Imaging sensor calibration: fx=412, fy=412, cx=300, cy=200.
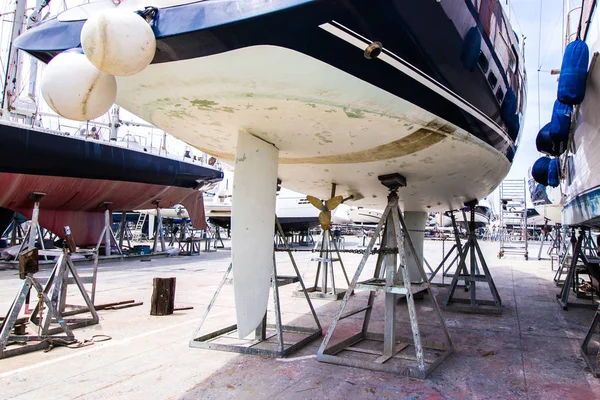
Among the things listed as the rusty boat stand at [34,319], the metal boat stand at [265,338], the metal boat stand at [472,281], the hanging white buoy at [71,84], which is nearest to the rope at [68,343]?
the rusty boat stand at [34,319]

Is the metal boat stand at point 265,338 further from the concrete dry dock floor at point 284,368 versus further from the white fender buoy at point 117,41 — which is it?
the white fender buoy at point 117,41

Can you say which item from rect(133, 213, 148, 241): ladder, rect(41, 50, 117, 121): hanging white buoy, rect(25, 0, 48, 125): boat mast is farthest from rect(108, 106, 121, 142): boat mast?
rect(41, 50, 117, 121): hanging white buoy

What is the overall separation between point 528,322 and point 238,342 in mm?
3891

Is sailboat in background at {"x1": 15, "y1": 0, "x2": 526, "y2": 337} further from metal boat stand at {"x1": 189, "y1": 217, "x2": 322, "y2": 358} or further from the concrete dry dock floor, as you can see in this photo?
the concrete dry dock floor

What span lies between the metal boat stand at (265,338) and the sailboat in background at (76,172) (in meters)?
8.68

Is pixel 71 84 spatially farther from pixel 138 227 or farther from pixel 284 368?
pixel 138 227

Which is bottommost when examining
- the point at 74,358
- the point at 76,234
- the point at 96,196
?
the point at 74,358

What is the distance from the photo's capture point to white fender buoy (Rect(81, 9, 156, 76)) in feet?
6.36

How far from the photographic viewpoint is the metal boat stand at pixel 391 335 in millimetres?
3459

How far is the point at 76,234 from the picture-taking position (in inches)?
512

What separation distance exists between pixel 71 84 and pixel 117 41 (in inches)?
22.1

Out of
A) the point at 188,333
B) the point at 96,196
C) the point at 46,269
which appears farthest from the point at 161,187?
the point at 188,333

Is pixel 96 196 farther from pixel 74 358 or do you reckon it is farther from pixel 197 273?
pixel 74 358

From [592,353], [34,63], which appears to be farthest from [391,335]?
[34,63]
